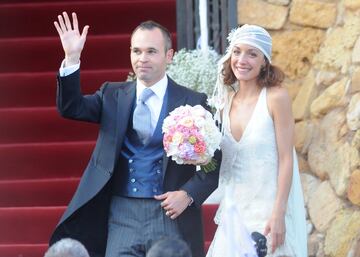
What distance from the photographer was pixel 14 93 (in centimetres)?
1033

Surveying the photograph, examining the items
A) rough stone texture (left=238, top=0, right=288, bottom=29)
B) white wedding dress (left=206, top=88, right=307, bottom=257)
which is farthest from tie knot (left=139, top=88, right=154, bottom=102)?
rough stone texture (left=238, top=0, right=288, bottom=29)

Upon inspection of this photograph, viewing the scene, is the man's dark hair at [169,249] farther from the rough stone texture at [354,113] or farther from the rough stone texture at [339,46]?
the rough stone texture at [339,46]

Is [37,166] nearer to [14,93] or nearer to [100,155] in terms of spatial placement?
[14,93]

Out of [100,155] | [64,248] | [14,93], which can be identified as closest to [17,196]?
[14,93]

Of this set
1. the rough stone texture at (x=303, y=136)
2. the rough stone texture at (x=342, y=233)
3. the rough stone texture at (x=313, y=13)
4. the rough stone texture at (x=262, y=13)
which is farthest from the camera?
the rough stone texture at (x=262, y=13)

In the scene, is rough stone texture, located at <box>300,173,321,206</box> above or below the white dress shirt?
below

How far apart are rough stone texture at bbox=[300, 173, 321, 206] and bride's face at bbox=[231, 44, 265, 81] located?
2380 millimetres

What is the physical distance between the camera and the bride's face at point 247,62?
6.39 metres

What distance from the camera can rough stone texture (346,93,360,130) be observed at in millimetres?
8234

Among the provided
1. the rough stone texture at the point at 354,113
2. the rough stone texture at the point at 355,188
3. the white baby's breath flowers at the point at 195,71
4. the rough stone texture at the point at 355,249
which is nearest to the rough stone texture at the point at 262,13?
the white baby's breath flowers at the point at 195,71

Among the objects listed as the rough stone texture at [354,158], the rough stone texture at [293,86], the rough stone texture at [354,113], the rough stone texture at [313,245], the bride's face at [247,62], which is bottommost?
the rough stone texture at [313,245]

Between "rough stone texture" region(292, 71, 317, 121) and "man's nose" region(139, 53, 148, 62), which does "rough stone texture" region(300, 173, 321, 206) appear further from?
"man's nose" region(139, 53, 148, 62)

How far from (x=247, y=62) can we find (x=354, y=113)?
2060 mm

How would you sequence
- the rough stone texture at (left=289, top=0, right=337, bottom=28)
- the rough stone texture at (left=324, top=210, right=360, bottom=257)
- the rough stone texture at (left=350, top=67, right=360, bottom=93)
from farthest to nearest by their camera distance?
1. the rough stone texture at (left=289, top=0, right=337, bottom=28)
2. the rough stone texture at (left=350, top=67, right=360, bottom=93)
3. the rough stone texture at (left=324, top=210, right=360, bottom=257)
